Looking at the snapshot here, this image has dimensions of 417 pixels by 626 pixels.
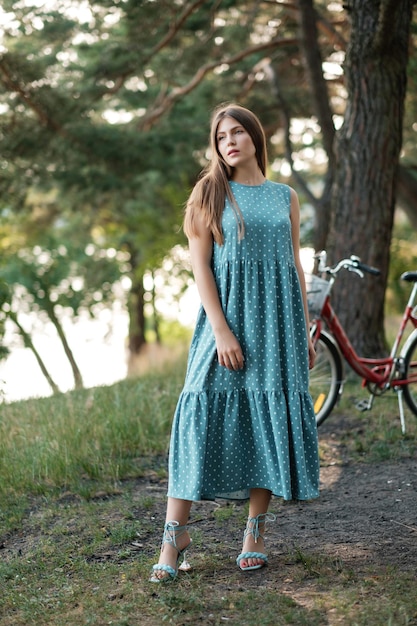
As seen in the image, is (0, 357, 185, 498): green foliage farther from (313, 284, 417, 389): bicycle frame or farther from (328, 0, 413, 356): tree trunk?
(328, 0, 413, 356): tree trunk

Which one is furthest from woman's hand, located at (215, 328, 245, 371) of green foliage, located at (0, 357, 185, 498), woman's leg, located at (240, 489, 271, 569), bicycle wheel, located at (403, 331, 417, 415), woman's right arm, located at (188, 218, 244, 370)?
bicycle wheel, located at (403, 331, 417, 415)

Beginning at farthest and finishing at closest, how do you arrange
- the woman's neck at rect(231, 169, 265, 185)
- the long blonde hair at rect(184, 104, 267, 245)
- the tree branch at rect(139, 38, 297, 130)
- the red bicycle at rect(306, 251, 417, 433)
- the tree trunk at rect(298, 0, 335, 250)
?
1. the tree branch at rect(139, 38, 297, 130)
2. the tree trunk at rect(298, 0, 335, 250)
3. the red bicycle at rect(306, 251, 417, 433)
4. the woman's neck at rect(231, 169, 265, 185)
5. the long blonde hair at rect(184, 104, 267, 245)

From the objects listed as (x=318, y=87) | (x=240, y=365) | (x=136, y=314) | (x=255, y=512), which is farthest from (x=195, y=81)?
(x=136, y=314)

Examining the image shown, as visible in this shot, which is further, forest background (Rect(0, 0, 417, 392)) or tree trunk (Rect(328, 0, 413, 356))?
forest background (Rect(0, 0, 417, 392))

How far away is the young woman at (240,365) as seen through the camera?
10.8 feet

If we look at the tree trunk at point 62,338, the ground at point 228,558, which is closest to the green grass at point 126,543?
the ground at point 228,558

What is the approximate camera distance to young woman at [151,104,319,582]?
10.8 ft

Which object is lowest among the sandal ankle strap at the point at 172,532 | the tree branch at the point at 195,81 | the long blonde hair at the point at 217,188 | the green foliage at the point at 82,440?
the sandal ankle strap at the point at 172,532

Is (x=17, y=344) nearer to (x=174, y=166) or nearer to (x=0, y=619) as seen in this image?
(x=174, y=166)

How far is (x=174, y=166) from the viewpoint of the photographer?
14539mm

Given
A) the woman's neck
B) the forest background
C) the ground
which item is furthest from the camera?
the forest background

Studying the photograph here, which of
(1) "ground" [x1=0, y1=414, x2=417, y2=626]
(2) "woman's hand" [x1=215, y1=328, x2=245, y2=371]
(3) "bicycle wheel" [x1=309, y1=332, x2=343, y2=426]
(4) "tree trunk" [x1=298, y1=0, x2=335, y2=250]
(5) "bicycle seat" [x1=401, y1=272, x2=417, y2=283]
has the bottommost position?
(1) "ground" [x1=0, y1=414, x2=417, y2=626]

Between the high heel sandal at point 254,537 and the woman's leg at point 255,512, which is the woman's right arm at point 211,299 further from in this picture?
the high heel sandal at point 254,537

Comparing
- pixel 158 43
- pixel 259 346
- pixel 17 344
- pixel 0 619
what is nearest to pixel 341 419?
pixel 259 346
